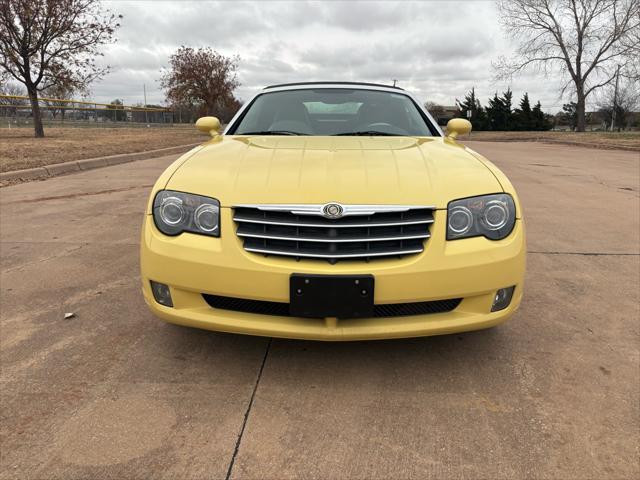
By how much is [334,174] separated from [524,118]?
54667 millimetres

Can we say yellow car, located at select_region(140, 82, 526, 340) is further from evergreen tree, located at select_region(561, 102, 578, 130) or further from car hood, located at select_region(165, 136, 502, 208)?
evergreen tree, located at select_region(561, 102, 578, 130)

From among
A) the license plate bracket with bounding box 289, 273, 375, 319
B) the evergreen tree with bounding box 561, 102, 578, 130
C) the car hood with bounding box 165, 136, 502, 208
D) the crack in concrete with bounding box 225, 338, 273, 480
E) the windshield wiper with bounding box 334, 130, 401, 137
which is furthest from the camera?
the evergreen tree with bounding box 561, 102, 578, 130

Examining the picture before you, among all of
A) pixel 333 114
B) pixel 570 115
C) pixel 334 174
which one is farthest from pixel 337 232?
pixel 570 115

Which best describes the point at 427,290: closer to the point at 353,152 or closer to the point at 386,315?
the point at 386,315

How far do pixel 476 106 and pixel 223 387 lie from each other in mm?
58691

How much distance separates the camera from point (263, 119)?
3.57 meters

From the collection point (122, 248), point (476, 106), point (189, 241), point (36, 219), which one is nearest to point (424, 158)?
point (189, 241)

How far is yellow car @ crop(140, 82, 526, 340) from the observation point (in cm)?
198

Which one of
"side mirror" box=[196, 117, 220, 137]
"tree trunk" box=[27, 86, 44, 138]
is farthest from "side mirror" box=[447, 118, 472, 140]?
"tree trunk" box=[27, 86, 44, 138]

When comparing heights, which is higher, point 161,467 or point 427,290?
point 427,290

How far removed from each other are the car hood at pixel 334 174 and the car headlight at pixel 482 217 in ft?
0.15

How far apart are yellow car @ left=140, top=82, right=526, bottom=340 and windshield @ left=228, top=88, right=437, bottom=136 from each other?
1112 millimetres

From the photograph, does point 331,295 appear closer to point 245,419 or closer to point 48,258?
point 245,419

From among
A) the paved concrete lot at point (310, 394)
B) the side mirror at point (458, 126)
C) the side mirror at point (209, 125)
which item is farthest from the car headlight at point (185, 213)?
the side mirror at point (458, 126)
